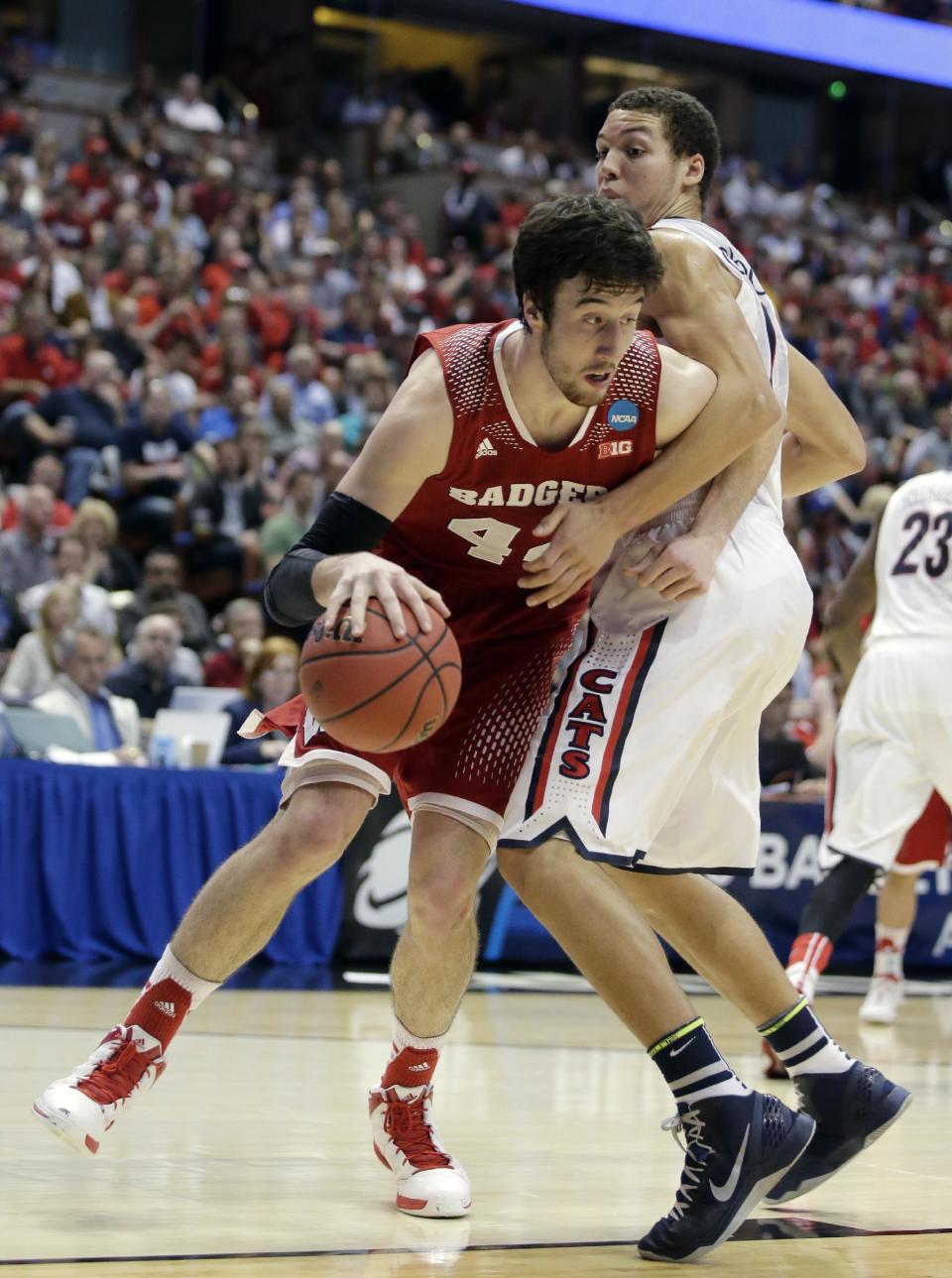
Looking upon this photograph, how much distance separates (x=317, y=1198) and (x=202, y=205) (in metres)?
13.5

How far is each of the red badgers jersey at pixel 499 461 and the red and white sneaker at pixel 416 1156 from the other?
3.41 feet

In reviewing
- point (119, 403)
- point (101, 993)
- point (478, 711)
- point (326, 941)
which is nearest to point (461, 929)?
point (478, 711)

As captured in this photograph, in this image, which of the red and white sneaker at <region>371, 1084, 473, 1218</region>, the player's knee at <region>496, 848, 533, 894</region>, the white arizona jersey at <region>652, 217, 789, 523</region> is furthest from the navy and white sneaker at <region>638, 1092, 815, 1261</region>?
the white arizona jersey at <region>652, 217, 789, 523</region>

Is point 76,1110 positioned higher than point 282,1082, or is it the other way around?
point 76,1110

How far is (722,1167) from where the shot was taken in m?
3.11

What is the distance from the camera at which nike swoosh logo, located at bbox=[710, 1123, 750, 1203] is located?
3.09m

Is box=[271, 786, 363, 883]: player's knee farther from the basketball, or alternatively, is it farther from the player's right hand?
the player's right hand

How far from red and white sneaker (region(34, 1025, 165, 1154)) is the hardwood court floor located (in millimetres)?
131

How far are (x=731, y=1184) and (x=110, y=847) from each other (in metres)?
5.19

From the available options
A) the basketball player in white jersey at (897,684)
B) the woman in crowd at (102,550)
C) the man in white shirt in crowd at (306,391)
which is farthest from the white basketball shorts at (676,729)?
the man in white shirt in crowd at (306,391)

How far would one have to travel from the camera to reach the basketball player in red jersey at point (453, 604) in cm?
313

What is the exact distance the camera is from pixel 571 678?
3385 mm

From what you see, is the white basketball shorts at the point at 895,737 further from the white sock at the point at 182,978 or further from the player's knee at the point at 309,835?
the white sock at the point at 182,978

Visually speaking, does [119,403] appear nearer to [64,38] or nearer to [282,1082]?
[282,1082]
